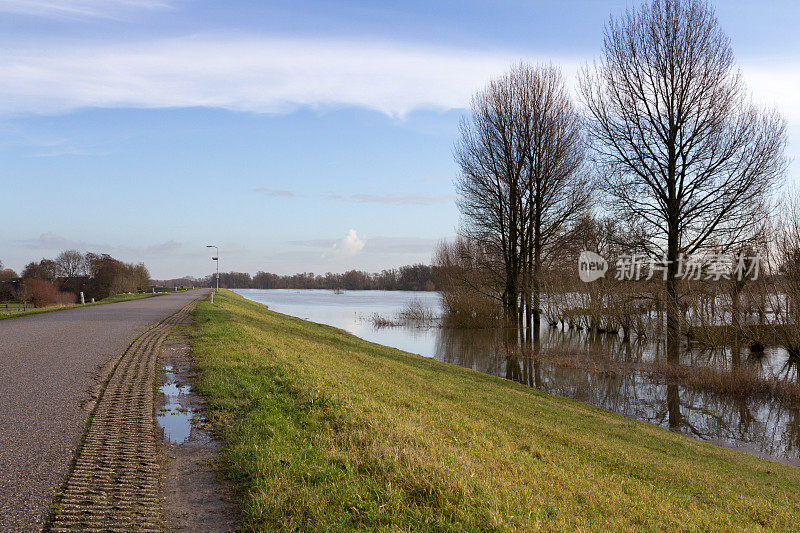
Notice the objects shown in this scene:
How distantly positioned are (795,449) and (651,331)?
17700 millimetres

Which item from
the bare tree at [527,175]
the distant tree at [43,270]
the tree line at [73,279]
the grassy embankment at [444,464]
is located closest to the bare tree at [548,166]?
the bare tree at [527,175]

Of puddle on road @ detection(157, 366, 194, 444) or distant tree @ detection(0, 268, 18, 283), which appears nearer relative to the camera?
puddle on road @ detection(157, 366, 194, 444)

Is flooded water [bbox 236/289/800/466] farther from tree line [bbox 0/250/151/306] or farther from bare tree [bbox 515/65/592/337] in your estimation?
tree line [bbox 0/250/151/306]

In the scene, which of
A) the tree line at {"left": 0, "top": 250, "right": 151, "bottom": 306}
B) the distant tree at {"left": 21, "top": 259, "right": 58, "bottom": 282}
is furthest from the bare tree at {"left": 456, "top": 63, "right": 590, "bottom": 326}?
the distant tree at {"left": 21, "top": 259, "right": 58, "bottom": 282}

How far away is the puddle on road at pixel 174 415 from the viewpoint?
19.8 ft

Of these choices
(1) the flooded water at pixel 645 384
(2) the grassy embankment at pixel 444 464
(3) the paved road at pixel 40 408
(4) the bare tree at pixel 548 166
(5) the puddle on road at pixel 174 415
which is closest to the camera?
(2) the grassy embankment at pixel 444 464

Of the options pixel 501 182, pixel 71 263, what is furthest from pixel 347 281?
pixel 501 182

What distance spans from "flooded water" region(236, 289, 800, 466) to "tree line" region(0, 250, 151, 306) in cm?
5031

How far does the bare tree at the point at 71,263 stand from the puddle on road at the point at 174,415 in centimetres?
10715

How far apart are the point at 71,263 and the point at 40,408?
112163 mm

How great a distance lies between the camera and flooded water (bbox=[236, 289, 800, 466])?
12617mm

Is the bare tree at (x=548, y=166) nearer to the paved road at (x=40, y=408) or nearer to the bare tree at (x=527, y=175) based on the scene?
the bare tree at (x=527, y=175)

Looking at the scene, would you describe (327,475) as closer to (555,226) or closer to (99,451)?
(99,451)

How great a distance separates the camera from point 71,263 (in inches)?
3898
